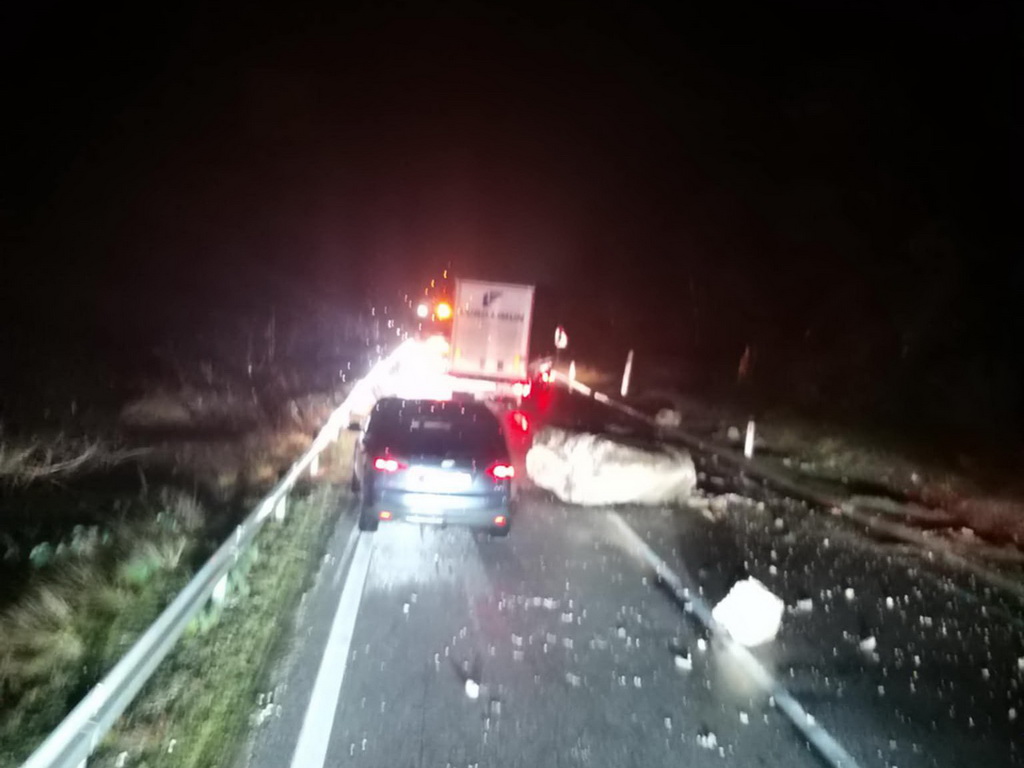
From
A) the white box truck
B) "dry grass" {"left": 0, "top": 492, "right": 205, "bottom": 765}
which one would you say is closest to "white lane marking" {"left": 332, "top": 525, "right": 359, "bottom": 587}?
"dry grass" {"left": 0, "top": 492, "right": 205, "bottom": 765}

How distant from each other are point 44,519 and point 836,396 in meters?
24.7

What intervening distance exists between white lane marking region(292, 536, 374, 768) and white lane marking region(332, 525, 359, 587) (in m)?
0.09

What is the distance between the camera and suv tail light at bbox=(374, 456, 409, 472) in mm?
9750

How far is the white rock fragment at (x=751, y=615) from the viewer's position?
7.48m

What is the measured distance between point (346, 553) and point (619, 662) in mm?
3547

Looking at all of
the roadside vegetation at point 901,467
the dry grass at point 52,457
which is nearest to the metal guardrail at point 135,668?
the dry grass at point 52,457

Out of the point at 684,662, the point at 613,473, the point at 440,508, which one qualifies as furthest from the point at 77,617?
the point at 613,473

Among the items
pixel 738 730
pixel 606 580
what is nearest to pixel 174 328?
pixel 606 580

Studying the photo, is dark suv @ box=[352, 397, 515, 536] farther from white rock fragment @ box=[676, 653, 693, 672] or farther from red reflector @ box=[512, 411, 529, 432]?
red reflector @ box=[512, 411, 529, 432]

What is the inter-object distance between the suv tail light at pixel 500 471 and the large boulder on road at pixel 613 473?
10.2 ft

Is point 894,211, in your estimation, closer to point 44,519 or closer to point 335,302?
point 44,519

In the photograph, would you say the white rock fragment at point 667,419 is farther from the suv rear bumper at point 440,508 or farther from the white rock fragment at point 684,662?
the white rock fragment at point 684,662

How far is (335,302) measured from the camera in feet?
296

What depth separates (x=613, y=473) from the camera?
12.8 metres
